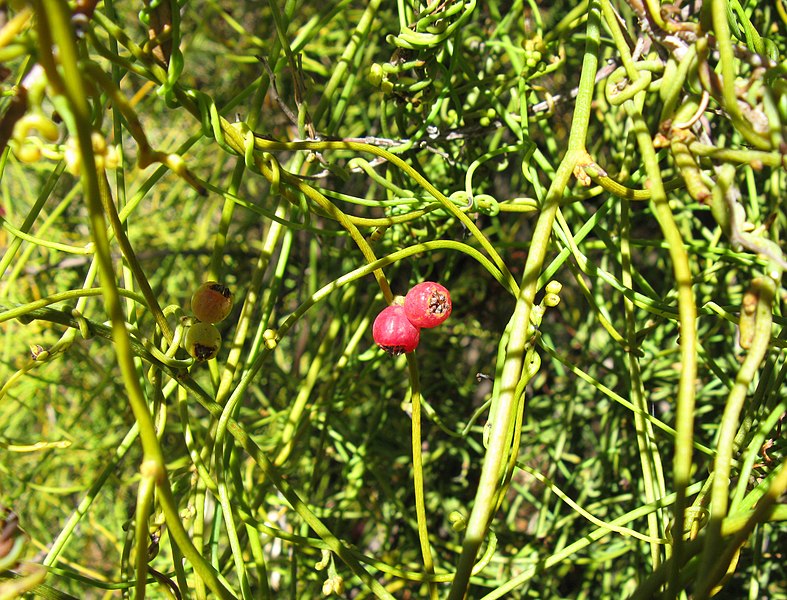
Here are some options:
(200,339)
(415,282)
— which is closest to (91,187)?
(200,339)

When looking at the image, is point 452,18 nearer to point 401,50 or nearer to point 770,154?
point 401,50

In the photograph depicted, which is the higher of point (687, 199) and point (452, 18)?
point (452, 18)

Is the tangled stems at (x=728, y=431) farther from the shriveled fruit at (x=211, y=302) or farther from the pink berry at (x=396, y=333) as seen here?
the shriveled fruit at (x=211, y=302)

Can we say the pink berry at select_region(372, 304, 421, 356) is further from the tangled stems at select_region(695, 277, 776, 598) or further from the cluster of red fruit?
the tangled stems at select_region(695, 277, 776, 598)

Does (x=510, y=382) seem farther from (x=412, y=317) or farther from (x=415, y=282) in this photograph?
(x=415, y=282)

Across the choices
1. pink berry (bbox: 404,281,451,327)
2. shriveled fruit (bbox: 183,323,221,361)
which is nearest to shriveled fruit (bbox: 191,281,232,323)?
shriveled fruit (bbox: 183,323,221,361)

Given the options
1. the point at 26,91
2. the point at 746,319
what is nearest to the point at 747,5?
the point at 746,319

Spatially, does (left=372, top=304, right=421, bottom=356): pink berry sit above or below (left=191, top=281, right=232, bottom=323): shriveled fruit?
below
